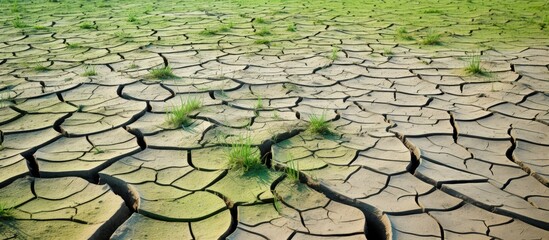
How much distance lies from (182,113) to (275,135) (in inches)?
24.8

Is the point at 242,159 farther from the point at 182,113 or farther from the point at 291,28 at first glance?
the point at 291,28

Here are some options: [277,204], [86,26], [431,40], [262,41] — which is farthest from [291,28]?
[277,204]

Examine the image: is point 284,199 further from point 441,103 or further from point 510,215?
point 441,103

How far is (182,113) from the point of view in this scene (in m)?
2.92

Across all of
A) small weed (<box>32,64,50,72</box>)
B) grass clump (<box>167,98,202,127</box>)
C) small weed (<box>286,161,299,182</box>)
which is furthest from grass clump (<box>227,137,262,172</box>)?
small weed (<box>32,64,50,72</box>)

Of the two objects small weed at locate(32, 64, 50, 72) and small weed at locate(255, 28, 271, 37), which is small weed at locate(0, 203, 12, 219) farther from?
small weed at locate(255, 28, 271, 37)

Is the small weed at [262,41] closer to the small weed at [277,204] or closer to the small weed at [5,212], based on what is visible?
the small weed at [277,204]

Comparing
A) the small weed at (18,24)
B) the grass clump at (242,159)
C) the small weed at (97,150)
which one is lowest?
the small weed at (18,24)

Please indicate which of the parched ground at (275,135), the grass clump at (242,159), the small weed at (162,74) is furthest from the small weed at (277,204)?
the small weed at (162,74)

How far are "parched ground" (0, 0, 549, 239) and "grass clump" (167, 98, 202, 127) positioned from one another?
0.15ft

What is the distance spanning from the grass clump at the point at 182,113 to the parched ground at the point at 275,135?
4 centimetres

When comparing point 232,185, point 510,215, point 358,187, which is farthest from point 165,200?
point 510,215

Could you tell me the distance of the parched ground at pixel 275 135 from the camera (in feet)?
6.51

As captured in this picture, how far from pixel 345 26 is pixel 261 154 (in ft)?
12.5
